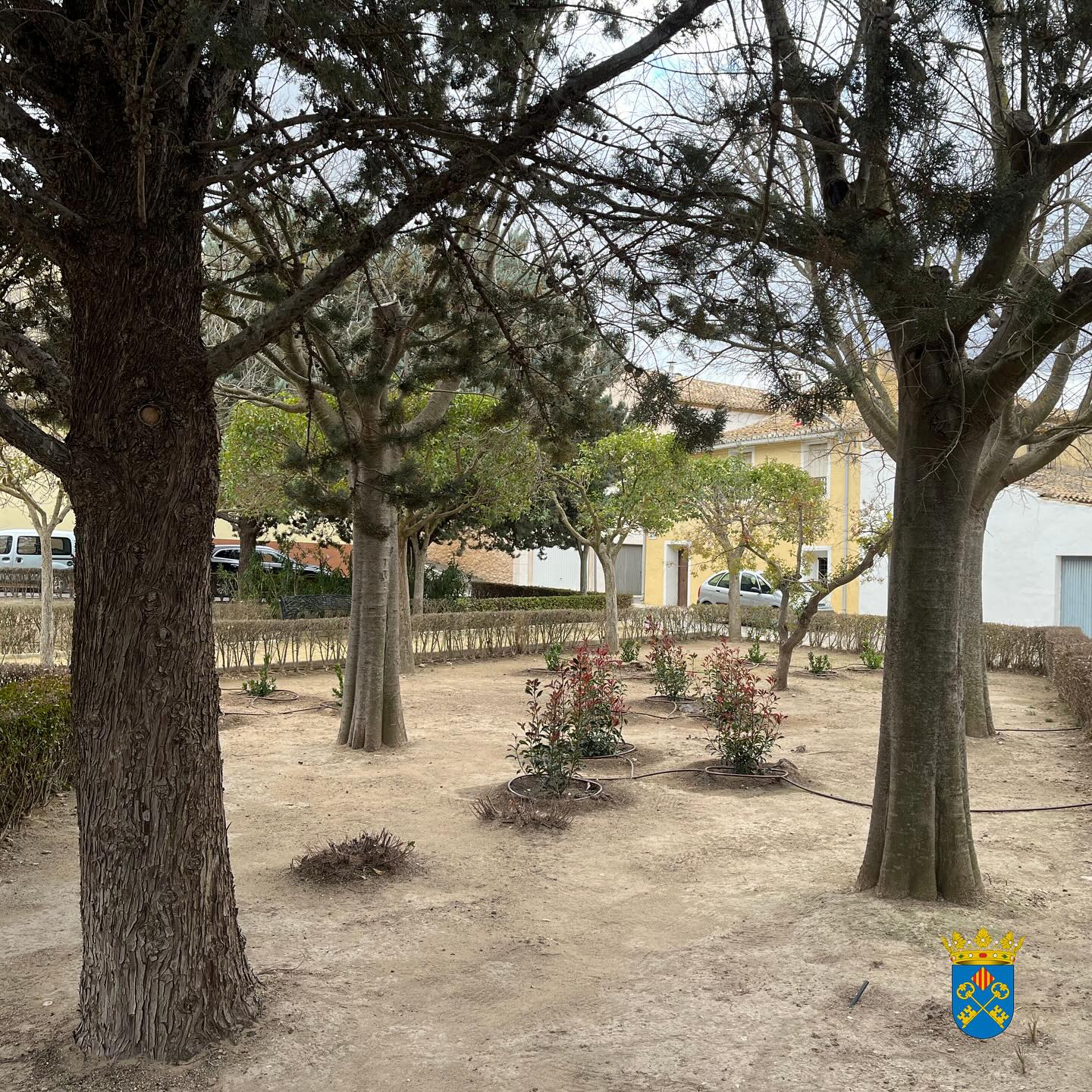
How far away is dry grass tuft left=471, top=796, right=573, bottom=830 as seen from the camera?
697cm

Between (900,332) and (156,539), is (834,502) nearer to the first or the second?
(900,332)

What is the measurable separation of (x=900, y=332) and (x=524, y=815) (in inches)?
164

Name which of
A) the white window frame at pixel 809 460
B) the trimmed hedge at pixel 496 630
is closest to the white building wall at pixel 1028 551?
the trimmed hedge at pixel 496 630

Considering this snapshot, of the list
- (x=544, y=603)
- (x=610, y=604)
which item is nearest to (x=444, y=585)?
(x=544, y=603)

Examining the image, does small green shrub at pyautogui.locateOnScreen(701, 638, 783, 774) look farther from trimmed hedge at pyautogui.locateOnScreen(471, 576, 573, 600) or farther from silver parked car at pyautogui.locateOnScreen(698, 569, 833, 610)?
trimmed hedge at pyautogui.locateOnScreen(471, 576, 573, 600)

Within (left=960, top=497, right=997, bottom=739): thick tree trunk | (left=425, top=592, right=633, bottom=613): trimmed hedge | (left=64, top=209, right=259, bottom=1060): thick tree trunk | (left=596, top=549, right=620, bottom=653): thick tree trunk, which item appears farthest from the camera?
(left=425, top=592, right=633, bottom=613): trimmed hedge

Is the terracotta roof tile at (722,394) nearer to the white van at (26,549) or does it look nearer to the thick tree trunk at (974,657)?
the thick tree trunk at (974,657)

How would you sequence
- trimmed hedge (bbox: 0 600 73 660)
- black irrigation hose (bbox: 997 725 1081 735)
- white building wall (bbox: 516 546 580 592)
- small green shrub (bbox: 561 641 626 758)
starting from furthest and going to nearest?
white building wall (bbox: 516 546 580 592) → trimmed hedge (bbox: 0 600 73 660) → black irrigation hose (bbox: 997 725 1081 735) → small green shrub (bbox: 561 641 626 758)

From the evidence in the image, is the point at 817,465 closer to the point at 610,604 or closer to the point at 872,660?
the point at 872,660

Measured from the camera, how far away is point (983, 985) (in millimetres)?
3283

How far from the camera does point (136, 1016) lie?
11.3 ft

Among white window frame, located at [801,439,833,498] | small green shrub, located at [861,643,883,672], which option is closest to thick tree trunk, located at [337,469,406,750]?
small green shrub, located at [861,643,883,672]

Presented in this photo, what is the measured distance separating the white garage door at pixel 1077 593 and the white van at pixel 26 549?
2508 centimetres

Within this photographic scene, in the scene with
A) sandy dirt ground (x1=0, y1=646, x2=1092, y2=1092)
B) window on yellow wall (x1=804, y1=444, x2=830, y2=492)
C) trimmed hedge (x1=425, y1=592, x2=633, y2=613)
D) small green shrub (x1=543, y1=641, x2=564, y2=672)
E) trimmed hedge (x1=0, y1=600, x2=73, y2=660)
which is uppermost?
window on yellow wall (x1=804, y1=444, x2=830, y2=492)
